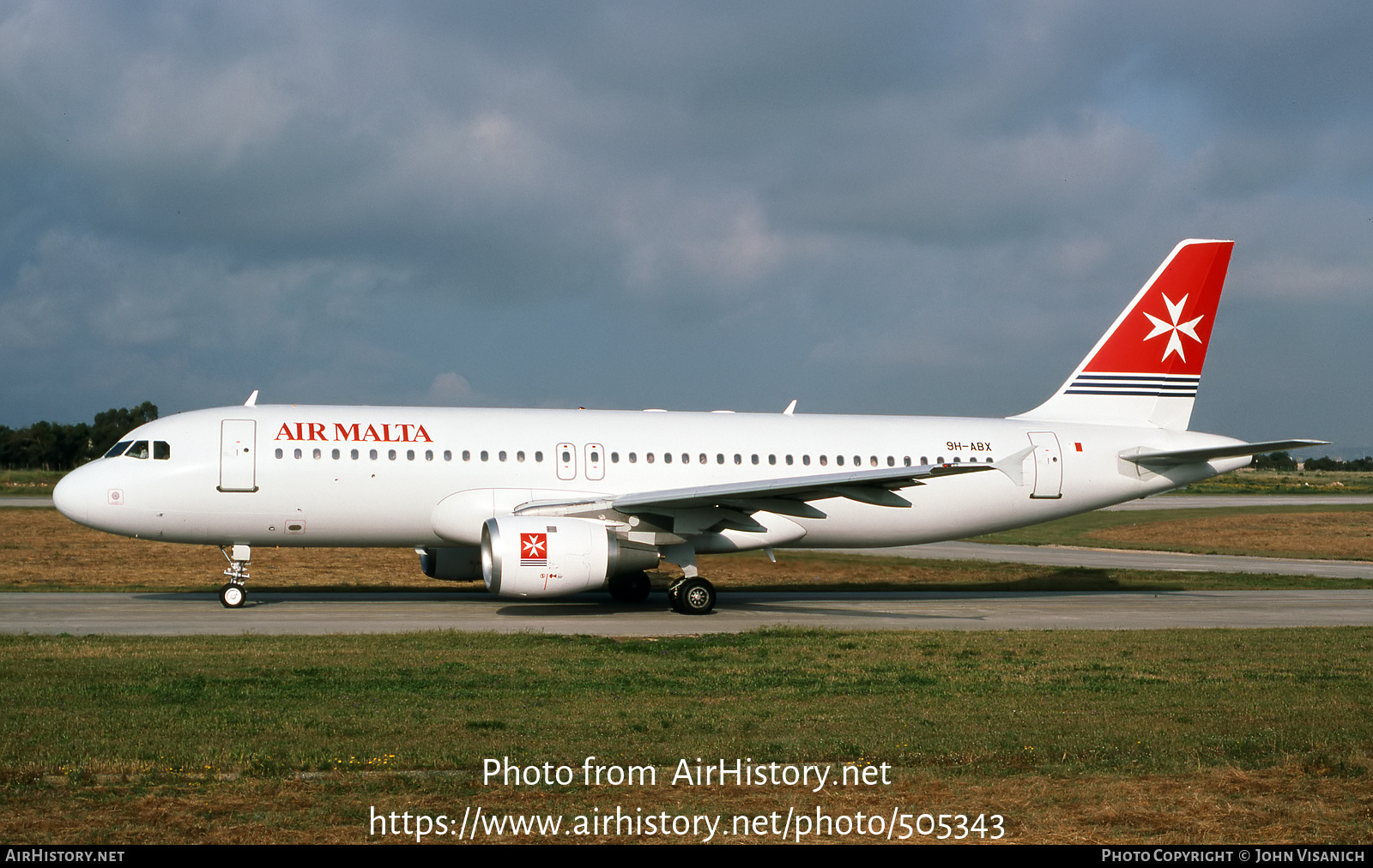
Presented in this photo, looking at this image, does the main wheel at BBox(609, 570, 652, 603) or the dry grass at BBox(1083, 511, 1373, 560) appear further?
the dry grass at BBox(1083, 511, 1373, 560)

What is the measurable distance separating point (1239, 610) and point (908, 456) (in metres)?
6.66

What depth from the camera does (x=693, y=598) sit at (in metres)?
21.1

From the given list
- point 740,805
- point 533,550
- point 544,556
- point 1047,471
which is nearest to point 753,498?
point 544,556

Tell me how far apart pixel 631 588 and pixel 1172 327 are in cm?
1278

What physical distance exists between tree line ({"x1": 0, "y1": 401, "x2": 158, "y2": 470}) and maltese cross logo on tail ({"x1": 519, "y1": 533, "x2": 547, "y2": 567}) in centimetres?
7781

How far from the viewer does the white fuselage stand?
67.9 feet

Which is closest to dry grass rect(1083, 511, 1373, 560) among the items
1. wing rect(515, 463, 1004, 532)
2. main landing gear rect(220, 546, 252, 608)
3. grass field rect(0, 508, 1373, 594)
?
grass field rect(0, 508, 1373, 594)

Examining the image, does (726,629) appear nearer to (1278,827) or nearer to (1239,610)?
(1239,610)

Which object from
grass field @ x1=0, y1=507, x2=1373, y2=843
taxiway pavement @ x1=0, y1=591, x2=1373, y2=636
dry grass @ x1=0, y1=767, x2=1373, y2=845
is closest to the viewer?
dry grass @ x1=0, y1=767, x2=1373, y2=845

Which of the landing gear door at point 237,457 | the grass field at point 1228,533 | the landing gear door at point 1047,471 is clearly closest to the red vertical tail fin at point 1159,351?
the landing gear door at point 1047,471

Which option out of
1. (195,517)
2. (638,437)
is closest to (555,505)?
(638,437)

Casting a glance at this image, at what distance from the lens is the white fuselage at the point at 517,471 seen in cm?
2069

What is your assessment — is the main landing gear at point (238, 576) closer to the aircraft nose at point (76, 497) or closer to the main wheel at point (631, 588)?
the aircraft nose at point (76, 497)

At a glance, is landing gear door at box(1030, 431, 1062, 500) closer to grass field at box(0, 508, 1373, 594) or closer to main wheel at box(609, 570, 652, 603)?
grass field at box(0, 508, 1373, 594)
